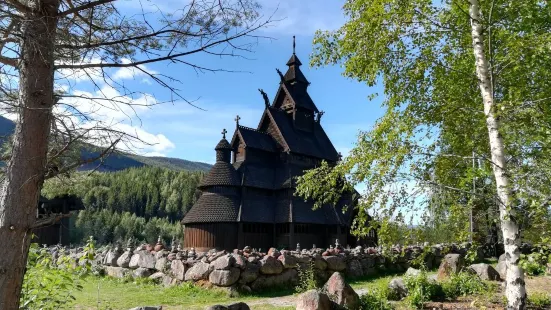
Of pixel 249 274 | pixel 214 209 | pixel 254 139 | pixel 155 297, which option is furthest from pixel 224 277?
pixel 254 139

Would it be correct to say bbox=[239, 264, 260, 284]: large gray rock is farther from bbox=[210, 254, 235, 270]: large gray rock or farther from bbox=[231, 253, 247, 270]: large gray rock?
bbox=[210, 254, 235, 270]: large gray rock

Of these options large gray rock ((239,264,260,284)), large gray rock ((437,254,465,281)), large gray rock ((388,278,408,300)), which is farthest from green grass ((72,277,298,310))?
large gray rock ((437,254,465,281))

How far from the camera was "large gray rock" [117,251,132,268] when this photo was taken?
622 inches

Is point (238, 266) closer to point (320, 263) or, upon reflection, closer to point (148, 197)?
point (320, 263)

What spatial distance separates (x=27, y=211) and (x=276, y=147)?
25.9 m

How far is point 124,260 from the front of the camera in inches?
625

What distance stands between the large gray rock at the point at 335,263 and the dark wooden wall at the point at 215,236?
1020 cm

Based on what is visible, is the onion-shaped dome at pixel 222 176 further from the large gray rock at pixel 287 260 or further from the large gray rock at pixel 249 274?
the large gray rock at pixel 249 274

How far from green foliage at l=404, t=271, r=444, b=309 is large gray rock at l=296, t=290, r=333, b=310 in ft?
7.79

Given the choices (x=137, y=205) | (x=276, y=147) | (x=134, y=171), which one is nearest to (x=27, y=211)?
(x=276, y=147)

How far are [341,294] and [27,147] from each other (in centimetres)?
687

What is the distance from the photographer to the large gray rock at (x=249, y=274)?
12.3 metres

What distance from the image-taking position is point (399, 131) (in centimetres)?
681

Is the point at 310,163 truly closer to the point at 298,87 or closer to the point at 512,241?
the point at 298,87
